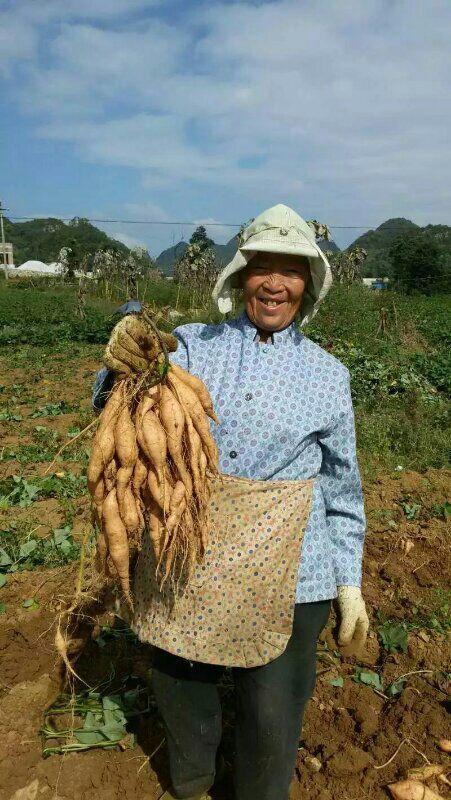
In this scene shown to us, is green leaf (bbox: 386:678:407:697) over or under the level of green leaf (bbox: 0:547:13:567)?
under

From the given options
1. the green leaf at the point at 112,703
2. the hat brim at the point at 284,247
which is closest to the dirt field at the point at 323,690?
the green leaf at the point at 112,703

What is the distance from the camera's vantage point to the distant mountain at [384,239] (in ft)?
202

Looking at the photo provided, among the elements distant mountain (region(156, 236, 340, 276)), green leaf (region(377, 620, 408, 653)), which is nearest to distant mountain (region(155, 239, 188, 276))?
distant mountain (region(156, 236, 340, 276))

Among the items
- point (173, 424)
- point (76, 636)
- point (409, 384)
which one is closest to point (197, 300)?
point (409, 384)

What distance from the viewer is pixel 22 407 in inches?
303

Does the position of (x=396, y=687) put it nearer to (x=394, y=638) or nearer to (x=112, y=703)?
(x=394, y=638)

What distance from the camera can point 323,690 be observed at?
2.74 m

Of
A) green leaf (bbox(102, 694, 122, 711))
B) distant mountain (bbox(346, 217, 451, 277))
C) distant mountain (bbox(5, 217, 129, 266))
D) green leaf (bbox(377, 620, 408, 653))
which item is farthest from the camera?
distant mountain (bbox(5, 217, 129, 266))

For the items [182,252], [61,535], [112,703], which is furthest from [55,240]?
[112,703]

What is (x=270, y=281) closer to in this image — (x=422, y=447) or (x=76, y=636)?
(x=76, y=636)

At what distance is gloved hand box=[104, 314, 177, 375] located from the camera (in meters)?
1.50

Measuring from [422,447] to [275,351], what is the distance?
424 cm

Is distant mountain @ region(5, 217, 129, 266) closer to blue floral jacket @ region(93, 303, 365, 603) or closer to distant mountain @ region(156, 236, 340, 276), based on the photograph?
distant mountain @ region(156, 236, 340, 276)

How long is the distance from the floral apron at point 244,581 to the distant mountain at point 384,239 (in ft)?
180
